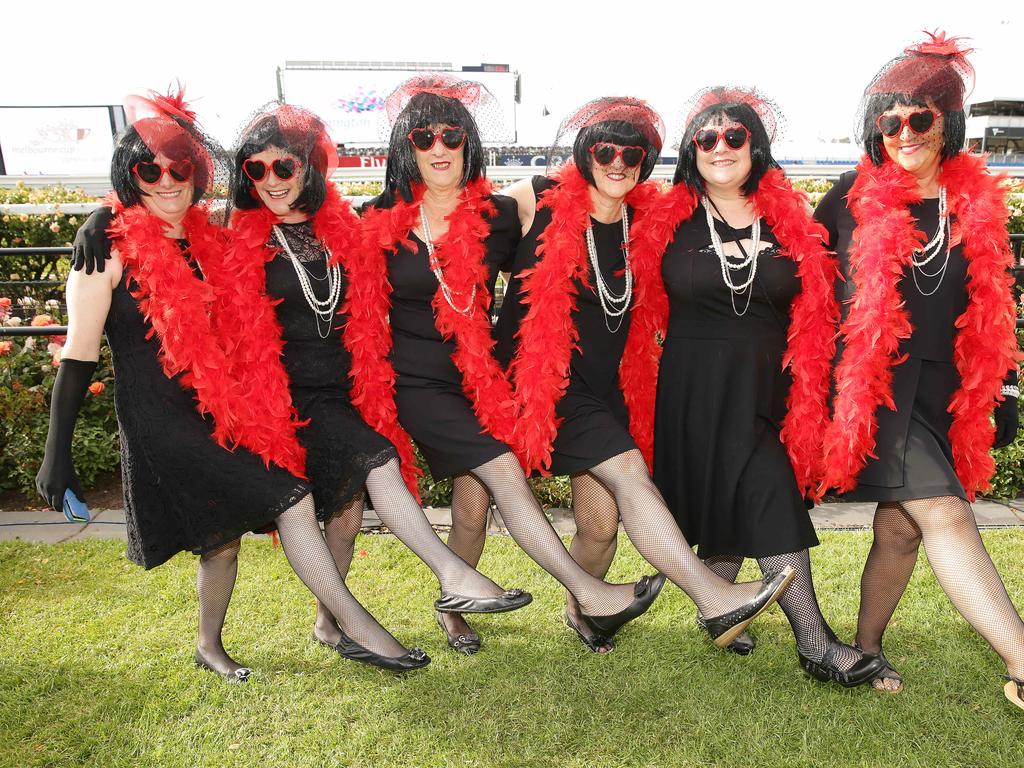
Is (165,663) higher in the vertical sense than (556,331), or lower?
lower

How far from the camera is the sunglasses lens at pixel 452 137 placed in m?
2.68

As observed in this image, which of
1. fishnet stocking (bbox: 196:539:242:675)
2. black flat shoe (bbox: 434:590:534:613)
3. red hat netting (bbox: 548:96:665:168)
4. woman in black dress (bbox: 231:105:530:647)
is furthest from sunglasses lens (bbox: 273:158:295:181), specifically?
black flat shoe (bbox: 434:590:534:613)

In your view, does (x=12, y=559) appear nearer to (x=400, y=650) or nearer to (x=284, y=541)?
(x=284, y=541)

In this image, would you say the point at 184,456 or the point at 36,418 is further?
the point at 36,418

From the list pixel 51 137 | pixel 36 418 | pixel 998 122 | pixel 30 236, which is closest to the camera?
pixel 36 418

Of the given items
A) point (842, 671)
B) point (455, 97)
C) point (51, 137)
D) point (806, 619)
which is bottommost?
point (842, 671)

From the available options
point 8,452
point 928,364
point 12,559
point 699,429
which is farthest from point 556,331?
point 8,452

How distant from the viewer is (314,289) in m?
2.65

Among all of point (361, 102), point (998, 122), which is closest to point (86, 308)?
point (998, 122)

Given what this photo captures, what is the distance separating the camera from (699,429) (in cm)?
262

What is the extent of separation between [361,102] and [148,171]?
94.5 feet

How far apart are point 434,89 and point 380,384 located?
40.6 inches

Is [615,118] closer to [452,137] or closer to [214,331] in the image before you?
[452,137]

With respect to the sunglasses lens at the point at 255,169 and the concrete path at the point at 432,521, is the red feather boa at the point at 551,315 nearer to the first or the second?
the sunglasses lens at the point at 255,169
